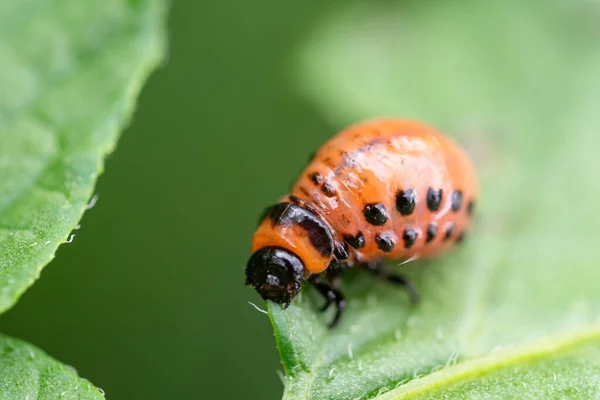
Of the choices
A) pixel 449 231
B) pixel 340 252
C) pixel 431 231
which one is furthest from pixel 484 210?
pixel 340 252

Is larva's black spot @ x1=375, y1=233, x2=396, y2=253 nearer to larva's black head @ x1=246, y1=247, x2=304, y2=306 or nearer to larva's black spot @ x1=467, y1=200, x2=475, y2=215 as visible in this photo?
larva's black head @ x1=246, y1=247, x2=304, y2=306

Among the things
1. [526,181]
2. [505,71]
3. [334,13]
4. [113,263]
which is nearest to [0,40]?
[113,263]

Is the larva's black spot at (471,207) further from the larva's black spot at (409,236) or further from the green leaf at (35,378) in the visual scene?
the green leaf at (35,378)

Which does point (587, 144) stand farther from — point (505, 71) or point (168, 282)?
point (168, 282)

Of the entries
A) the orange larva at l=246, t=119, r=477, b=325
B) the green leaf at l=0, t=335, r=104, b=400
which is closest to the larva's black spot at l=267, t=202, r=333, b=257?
the orange larva at l=246, t=119, r=477, b=325

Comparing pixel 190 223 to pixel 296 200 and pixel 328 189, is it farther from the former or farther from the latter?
pixel 328 189

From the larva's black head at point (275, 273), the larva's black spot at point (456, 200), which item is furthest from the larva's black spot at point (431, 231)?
the larva's black head at point (275, 273)

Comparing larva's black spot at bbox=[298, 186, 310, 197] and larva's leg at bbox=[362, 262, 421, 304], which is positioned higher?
larva's black spot at bbox=[298, 186, 310, 197]
